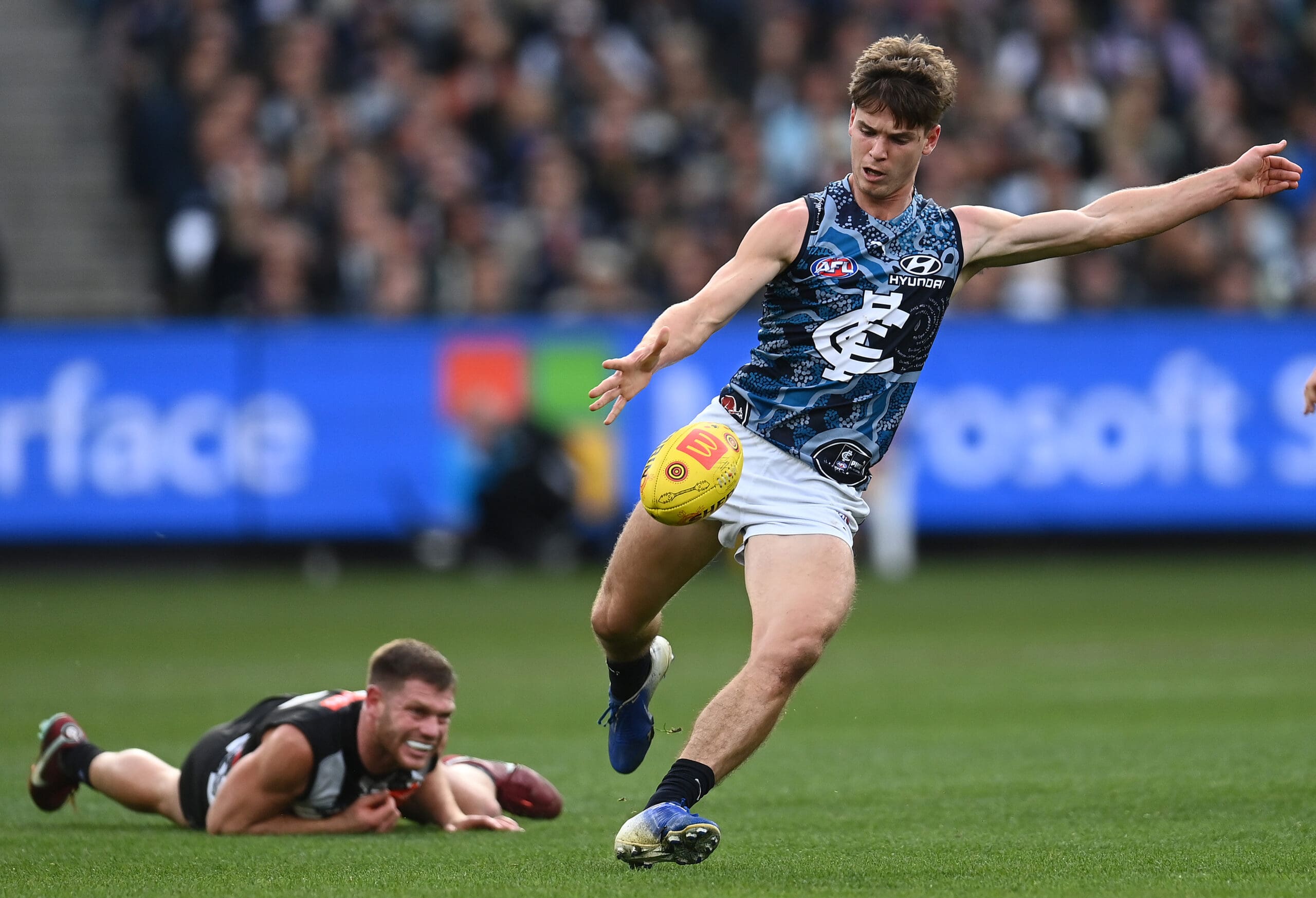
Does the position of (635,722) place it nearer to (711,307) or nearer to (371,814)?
(371,814)

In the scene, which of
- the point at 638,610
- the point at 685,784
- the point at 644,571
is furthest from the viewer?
the point at 638,610

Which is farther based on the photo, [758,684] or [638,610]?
[638,610]

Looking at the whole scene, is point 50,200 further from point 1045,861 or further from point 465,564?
point 1045,861

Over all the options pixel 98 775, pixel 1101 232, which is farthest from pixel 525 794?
pixel 1101 232

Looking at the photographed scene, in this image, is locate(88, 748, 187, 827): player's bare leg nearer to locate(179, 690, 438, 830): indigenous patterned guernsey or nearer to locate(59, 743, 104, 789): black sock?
locate(59, 743, 104, 789): black sock

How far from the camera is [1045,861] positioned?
6.20 m

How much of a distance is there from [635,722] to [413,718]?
0.90 m

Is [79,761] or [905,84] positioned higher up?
[905,84]

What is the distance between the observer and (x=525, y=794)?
762cm

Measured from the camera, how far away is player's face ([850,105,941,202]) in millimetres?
6336

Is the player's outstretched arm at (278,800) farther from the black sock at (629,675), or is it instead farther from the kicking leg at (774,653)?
the kicking leg at (774,653)

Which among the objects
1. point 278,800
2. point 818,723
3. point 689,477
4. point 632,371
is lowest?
point 818,723

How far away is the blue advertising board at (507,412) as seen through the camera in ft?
59.8

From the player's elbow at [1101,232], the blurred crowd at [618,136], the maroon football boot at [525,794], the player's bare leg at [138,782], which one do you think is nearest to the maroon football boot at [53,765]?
the player's bare leg at [138,782]
